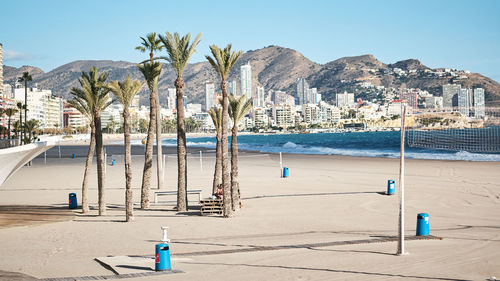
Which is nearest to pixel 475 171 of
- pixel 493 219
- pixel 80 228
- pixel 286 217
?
pixel 493 219

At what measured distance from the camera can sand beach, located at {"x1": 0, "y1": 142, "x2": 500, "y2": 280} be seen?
9844 millimetres

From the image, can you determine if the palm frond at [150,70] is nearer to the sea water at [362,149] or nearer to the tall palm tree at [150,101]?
the tall palm tree at [150,101]

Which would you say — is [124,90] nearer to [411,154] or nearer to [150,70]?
[150,70]

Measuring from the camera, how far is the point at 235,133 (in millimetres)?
17312

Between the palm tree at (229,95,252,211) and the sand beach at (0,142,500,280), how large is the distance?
752 millimetres

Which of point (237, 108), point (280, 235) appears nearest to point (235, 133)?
point (237, 108)

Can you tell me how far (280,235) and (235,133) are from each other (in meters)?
4.76

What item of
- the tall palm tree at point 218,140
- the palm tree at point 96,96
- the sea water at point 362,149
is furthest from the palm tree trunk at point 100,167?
the sea water at point 362,149

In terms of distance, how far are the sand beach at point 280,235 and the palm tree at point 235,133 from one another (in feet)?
2.47

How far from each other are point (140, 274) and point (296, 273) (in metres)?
2.84

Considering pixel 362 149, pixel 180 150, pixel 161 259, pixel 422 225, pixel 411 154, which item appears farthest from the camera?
pixel 362 149

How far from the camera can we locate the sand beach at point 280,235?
32.3ft

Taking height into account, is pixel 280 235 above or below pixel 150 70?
below

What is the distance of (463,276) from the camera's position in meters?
9.12
